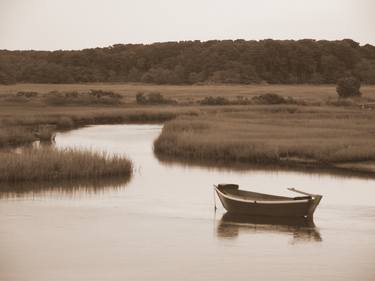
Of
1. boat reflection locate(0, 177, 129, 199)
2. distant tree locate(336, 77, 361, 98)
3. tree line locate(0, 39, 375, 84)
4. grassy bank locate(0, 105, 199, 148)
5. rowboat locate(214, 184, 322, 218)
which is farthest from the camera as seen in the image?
tree line locate(0, 39, 375, 84)

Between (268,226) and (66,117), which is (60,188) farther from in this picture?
(66,117)

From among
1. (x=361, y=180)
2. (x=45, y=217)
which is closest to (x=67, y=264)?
(x=45, y=217)

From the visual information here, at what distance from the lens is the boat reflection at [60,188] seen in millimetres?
26750

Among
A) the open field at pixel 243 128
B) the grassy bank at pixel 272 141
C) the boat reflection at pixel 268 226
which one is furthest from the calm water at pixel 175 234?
the open field at pixel 243 128

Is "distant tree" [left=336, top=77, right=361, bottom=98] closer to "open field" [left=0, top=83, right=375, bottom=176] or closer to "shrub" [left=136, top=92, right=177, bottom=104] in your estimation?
"open field" [left=0, top=83, right=375, bottom=176]

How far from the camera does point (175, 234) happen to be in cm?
2131

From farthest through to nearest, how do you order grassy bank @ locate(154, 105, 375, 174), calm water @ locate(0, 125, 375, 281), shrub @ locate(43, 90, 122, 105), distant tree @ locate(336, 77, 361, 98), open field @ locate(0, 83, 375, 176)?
distant tree @ locate(336, 77, 361, 98)
shrub @ locate(43, 90, 122, 105)
open field @ locate(0, 83, 375, 176)
grassy bank @ locate(154, 105, 375, 174)
calm water @ locate(0, 125, 375, 281)

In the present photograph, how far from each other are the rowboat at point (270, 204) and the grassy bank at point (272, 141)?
10346 mm

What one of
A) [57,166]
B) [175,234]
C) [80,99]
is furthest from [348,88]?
[175,234]

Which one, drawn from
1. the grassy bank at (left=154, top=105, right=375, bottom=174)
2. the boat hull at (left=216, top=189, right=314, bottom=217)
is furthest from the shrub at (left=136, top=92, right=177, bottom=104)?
the boat hull at (left=216, top=189, right=314, bottom=217)

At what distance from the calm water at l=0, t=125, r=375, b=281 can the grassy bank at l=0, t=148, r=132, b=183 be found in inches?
40.6

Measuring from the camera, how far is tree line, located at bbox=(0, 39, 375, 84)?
367 ft

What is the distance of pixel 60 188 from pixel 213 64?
91.8 m

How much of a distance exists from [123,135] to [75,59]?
76.5 m
